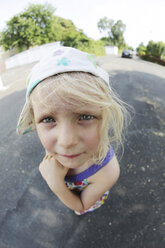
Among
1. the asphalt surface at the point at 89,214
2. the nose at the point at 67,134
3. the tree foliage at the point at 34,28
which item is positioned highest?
the tree foliage at the point at 34,28

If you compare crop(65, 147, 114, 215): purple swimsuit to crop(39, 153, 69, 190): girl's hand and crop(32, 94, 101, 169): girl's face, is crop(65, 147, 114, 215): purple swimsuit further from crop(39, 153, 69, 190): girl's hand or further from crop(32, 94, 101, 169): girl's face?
crop(32, 94, 101, 169): girl's face

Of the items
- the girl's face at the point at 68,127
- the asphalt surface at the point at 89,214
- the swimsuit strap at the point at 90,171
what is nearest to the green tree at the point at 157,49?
the asphalt surface at the point at 89,214

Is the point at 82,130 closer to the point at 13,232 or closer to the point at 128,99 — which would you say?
the point at 13,232

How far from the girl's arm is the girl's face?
0.27 meters

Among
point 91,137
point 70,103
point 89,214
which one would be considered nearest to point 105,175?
point 91,137

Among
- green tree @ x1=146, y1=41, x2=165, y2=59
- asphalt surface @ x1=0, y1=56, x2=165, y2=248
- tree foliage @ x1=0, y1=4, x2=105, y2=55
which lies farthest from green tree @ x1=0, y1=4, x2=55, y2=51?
asphalt surface @ x1=0, y1=56, x2=165, y2=248

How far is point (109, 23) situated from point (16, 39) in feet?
140

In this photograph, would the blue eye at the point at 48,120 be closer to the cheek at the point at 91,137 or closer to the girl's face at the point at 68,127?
the girl's face at the point at 68,127

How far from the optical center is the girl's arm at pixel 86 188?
1.29m

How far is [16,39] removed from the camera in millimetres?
27922

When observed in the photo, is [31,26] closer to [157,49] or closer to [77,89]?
[157,49]

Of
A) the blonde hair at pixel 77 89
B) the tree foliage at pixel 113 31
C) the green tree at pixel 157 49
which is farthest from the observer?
the tree foliage at pixel 113 31

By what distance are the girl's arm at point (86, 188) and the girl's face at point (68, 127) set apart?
0.27 metres

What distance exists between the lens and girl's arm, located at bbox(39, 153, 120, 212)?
129 centimetres
